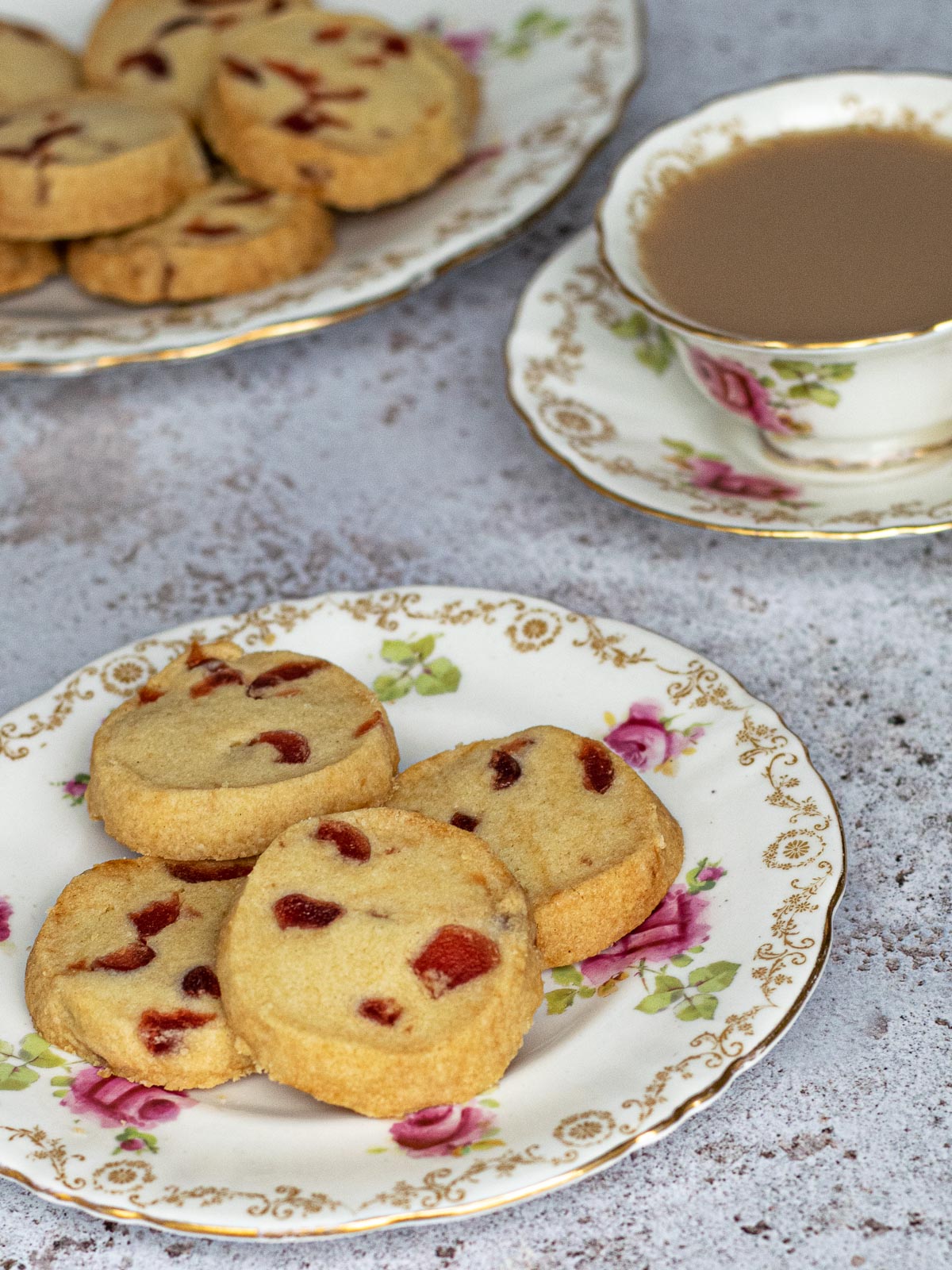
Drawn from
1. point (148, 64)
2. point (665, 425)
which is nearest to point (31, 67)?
point (148, 64)

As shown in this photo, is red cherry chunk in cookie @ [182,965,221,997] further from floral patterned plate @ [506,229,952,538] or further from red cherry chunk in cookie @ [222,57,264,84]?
red cherry chunk in cookie @ [222,57,264,84]

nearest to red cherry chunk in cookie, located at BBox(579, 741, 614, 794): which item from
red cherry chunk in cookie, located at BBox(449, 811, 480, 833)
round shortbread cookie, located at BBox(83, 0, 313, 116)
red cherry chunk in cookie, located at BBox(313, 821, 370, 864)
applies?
red cherry chunk in cookie, located at BBox(449, 811, 480, 833)

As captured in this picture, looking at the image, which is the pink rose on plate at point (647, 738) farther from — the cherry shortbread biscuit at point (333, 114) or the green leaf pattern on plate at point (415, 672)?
the cherry shortbread biscuit at point (333, 114)

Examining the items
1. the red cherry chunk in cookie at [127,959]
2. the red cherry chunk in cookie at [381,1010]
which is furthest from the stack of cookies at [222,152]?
the red cherry chunk in cookie at [381,1010]

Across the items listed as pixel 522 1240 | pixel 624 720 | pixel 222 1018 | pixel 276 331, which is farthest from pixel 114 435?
pixel 522 1240

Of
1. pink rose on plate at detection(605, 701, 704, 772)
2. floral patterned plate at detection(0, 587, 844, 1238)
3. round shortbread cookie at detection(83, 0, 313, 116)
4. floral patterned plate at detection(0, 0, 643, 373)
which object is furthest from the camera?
round shortbread cookie at detection(83, 0, 313, 116)

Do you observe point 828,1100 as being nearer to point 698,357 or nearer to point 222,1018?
point 222,1018

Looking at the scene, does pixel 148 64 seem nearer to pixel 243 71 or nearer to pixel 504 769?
pixel 243 71
